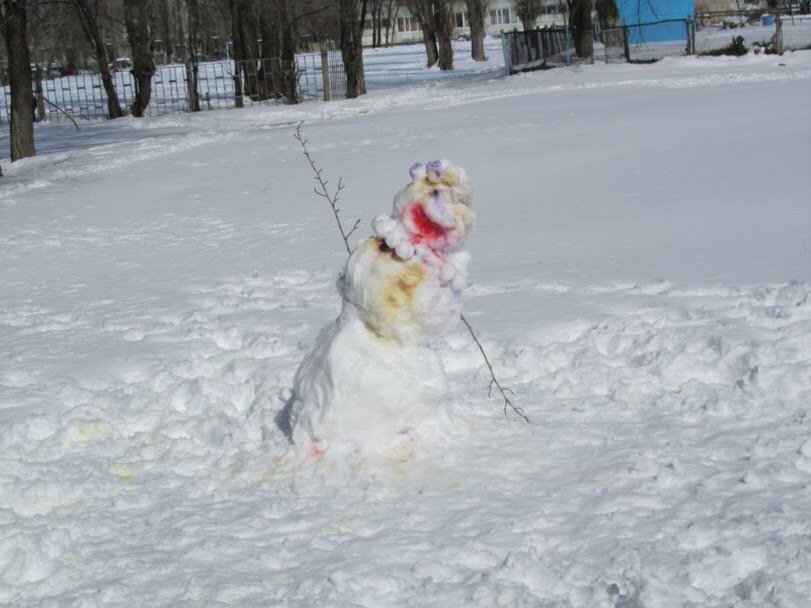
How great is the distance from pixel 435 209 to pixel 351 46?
28.0 metres

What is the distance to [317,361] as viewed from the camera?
4.90 m

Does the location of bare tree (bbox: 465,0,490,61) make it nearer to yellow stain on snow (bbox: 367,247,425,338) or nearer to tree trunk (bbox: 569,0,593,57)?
tree trunk (bbox: 569,0,593,57)

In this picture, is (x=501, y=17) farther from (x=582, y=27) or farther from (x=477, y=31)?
(x=582, y=27)

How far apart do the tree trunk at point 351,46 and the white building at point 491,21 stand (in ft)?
194

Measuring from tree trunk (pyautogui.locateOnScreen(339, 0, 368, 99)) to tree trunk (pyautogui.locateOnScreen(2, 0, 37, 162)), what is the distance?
13342mm

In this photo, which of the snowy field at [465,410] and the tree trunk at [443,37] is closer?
the snowy field at [465,410]

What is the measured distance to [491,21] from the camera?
100 m

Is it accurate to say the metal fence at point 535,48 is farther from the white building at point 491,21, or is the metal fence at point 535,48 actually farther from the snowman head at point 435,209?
the white building at point 491,21

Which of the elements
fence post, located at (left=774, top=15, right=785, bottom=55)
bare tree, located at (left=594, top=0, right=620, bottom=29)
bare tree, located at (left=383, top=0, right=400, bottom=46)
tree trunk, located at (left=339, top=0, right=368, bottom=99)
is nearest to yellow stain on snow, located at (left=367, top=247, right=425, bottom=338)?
fence post, located at (left=774, top=15, right=785, bottom=55)

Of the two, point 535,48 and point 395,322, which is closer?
point 395,322

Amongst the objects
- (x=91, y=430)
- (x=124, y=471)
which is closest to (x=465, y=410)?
(x=124, y=471)

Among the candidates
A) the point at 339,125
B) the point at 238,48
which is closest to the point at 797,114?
the point at 339,125

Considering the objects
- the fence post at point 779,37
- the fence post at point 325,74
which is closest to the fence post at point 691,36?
the fence post at point 779,37

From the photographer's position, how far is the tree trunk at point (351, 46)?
103ft
